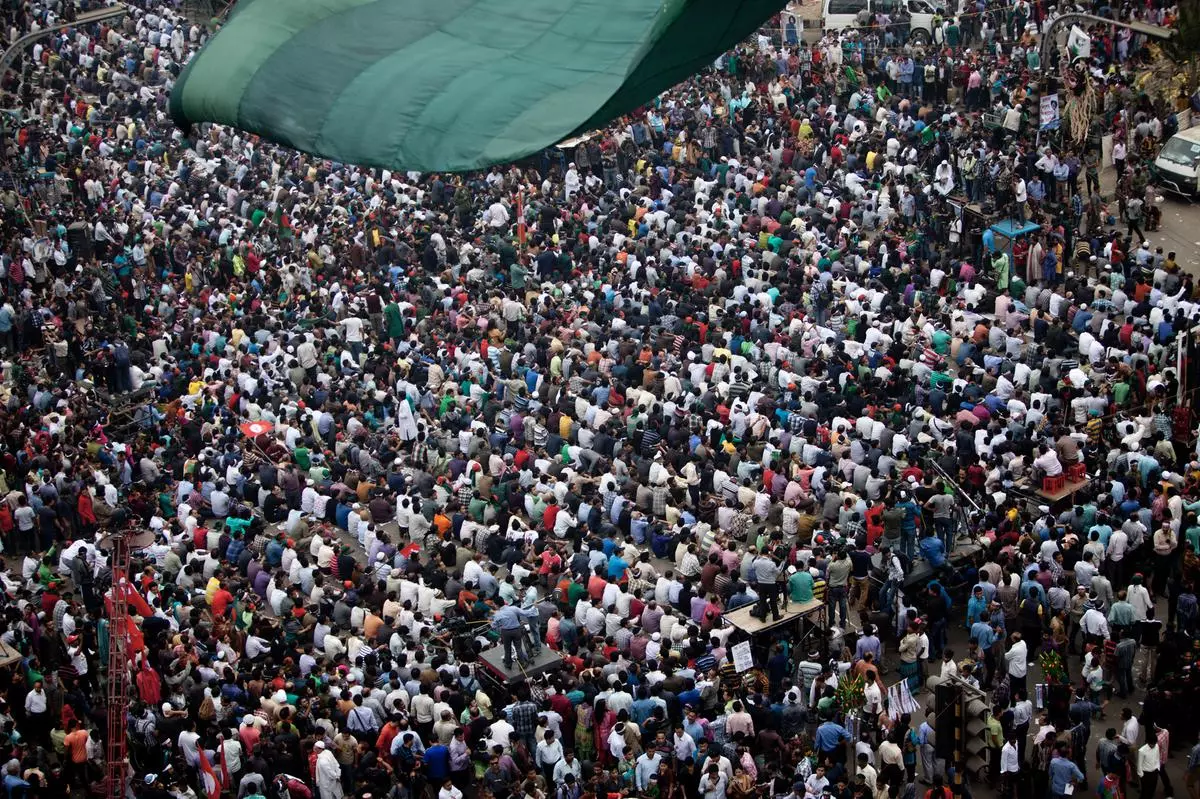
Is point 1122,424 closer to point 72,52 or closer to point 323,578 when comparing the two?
point 323,578

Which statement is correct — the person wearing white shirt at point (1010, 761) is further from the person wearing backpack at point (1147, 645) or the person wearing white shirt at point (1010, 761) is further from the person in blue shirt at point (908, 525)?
the person in blue shirt at point (908, 525)

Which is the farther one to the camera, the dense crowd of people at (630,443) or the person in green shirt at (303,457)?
the person in green shirt at (303,457)

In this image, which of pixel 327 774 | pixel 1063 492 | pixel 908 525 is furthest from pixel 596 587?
pixel 1063 492

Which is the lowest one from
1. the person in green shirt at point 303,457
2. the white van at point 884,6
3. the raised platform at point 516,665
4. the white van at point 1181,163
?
the person in green shirt at point 303,457

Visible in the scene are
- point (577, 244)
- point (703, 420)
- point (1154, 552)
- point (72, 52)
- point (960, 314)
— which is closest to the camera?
point (1154, 552)

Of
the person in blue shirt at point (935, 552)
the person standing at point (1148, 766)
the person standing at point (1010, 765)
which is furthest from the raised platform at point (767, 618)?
the person standing at point (1148, 766)

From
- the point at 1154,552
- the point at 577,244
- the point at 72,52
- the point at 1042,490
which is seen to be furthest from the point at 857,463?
the point at 72,52
